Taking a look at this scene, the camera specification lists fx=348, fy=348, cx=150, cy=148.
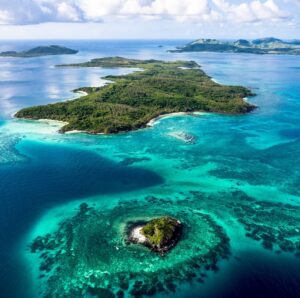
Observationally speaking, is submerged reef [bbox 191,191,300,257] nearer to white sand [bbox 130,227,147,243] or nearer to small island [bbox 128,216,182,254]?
small island [bbox 128,216,182,254]

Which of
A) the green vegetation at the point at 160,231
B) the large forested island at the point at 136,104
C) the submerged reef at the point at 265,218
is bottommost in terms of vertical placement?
the large forested island at the point at 136,104

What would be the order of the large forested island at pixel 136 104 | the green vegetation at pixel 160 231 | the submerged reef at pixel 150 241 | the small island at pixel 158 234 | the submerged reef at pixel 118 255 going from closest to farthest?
the submerged reef at pixel 118 255
the submerged reef at pixel 150 241
the small island at pixel 158 234
the green vegetation at pixel 160 231
the large forested island at pixel 136 104

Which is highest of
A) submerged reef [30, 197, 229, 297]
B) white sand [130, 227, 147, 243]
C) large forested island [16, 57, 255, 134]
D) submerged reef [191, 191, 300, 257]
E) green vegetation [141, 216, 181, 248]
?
green vegetation [141, 216, 181, 248]

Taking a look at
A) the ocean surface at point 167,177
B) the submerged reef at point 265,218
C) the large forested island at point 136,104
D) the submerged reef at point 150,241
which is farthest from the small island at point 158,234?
the large forested island at point 136,104

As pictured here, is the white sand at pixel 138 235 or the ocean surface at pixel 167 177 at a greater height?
the white sand at pixel 138 235

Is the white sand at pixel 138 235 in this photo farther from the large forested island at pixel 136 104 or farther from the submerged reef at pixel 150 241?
the large forested island at pixel 136 104

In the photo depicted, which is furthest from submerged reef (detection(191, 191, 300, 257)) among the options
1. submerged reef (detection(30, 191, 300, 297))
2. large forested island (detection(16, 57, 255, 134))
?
large forested island (detection(16, 57, 255, 134))

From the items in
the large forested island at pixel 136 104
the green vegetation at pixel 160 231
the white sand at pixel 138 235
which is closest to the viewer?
the green vegetation at pixel 160 231
